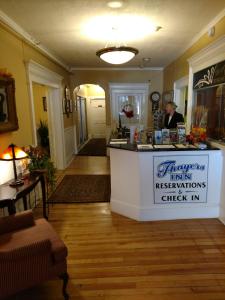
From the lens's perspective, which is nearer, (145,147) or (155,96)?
(145,147)

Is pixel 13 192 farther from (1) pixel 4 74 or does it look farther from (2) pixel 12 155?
(1) pixel 4 74

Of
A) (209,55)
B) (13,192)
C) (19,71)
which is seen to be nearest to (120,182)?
(13,192)

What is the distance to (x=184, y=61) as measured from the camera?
4.40 meters

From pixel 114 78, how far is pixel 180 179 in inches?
176

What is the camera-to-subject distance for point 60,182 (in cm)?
445

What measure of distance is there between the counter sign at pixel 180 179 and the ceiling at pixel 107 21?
177 cm

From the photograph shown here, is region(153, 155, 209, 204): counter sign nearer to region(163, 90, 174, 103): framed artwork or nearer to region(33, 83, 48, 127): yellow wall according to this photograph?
region(163, 90, 174, 103): framed artwork

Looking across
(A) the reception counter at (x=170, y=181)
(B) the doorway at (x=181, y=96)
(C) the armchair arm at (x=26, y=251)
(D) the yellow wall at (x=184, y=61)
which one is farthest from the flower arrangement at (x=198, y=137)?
(C) the armchair arm at (x=26, y=251)

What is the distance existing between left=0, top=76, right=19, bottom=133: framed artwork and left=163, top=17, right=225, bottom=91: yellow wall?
2746mm

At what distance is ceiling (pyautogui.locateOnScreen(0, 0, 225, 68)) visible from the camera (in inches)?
93.5

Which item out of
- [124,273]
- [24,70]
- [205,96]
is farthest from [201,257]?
[24,70]

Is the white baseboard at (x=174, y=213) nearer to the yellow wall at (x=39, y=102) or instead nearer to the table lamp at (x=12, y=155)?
the table lamp at (x=12, y=155)

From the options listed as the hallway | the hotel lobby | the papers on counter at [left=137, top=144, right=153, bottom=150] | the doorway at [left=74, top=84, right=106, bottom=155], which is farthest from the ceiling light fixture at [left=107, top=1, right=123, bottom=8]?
the doorway at [left=74, top=84, right=106, bottom=155]

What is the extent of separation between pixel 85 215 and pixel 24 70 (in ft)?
7.60
